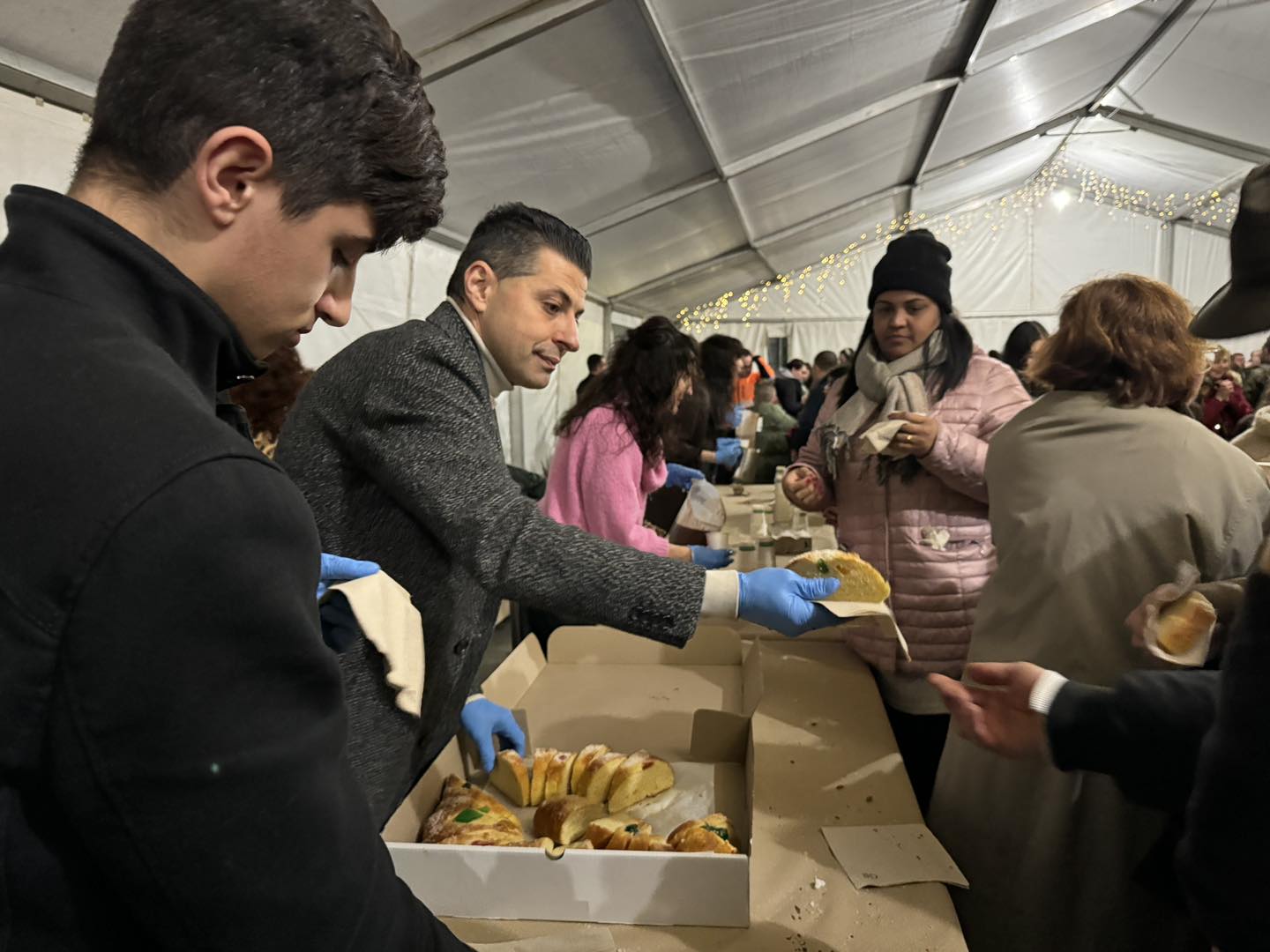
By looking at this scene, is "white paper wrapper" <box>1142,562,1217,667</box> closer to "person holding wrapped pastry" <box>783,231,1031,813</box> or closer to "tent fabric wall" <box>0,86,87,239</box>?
"person holding wrapped pastry" <box>783,231,1031,813</box>

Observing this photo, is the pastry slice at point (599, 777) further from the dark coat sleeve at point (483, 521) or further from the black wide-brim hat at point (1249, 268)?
the black wide-brim hat at point (1249, 268)

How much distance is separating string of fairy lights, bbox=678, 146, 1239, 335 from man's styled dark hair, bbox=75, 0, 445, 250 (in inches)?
444

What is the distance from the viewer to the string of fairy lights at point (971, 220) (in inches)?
481

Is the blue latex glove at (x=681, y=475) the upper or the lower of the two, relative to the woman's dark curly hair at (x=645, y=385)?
lower

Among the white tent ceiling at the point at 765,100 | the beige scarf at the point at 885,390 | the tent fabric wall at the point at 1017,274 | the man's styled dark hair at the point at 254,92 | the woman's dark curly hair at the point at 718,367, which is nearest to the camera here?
the man's styled dark hair at the point at 254,92

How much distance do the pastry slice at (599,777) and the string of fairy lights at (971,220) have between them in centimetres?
1058

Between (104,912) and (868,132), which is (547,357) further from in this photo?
(868,132)

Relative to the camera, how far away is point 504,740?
5.33 ft

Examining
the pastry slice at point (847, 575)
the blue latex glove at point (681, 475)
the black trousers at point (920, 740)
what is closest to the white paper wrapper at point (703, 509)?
the blue latex glove at point (681, 475)

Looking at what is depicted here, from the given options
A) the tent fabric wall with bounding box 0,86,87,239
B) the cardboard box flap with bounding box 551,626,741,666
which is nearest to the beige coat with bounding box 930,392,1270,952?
the cardboard box flap with bounding box 551,626,741,666

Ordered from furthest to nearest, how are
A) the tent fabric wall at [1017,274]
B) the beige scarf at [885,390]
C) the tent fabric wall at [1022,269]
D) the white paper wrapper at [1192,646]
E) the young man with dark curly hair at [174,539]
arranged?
the tent fabric wall at [1022,269]
the tent fabric wall at [1017,274]
the beige scarf at [885,390]
the white paper wrapper at [1192,646]
the young man with dark curly hair at [174,539]

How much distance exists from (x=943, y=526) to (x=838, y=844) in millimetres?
936

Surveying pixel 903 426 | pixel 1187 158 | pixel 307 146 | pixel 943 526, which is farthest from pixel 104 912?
pixel 1187 158

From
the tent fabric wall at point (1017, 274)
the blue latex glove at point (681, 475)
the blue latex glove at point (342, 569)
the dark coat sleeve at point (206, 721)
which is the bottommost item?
the blue latex glove at point (681, 475)
